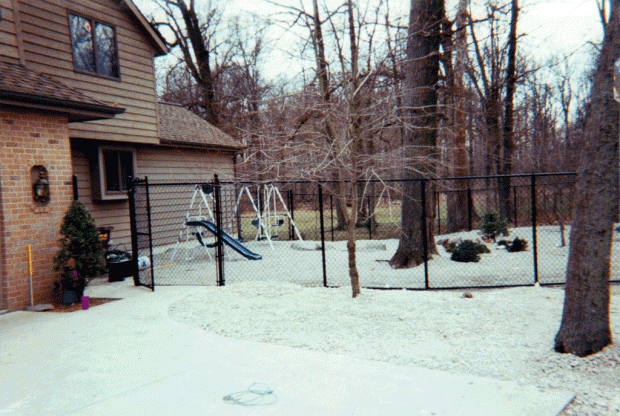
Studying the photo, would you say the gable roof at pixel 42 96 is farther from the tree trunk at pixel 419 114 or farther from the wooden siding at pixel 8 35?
the tree trunk at pixel 419 114

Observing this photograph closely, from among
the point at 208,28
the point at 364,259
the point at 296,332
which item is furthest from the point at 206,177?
the point at 208,28

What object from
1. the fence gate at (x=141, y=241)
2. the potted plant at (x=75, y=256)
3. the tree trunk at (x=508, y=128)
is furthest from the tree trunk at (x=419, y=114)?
the tree trunk at (x=508, y=128)

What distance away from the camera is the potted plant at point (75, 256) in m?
6.73

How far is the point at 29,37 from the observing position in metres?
9.12

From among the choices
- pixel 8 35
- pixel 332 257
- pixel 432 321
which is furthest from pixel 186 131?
pixel 432 321

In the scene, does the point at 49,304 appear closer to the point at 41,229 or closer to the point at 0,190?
the point at 41,229

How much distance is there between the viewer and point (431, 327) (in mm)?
5062

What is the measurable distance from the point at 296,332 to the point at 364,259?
6067 mm

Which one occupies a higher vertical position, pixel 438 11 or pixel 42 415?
pixel 438 11

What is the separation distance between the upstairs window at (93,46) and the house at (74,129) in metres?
0.02

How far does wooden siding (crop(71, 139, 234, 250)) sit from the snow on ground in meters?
3.15

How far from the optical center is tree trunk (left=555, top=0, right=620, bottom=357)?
386 cm

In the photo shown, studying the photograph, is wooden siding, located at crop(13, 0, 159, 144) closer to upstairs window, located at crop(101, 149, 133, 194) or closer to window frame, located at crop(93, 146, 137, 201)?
window frame, located at crop(93, 146, 137, 201)

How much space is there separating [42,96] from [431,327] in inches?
249
